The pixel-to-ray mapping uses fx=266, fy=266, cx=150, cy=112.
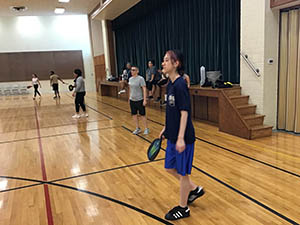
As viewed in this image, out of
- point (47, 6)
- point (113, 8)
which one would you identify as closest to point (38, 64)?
point (47, 6)

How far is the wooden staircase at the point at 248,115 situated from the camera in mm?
5062

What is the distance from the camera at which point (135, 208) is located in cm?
275

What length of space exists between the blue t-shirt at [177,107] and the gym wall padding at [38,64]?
745 inches

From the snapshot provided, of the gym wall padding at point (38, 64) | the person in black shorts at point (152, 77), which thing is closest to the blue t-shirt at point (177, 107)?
the person in black shorts at point (152, 77)

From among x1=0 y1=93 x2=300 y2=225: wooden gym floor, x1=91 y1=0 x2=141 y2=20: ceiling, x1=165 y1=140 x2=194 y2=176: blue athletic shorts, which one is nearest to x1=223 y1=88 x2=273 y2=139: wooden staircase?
x1=0 y1=93 x2=300 y2=225: wooden gym floor

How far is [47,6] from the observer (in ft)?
48.8

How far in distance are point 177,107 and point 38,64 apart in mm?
19770

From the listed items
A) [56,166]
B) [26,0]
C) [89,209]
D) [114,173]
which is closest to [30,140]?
[56,166]

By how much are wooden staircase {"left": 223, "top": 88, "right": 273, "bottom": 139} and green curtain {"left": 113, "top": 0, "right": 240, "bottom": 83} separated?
150 cm

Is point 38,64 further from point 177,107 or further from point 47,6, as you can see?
point 177,107

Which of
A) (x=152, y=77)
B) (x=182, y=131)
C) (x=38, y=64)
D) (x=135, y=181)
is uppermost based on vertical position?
(x=38, y=64)

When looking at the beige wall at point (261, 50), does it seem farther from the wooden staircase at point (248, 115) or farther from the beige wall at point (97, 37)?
the beige wall at point (97, 37)

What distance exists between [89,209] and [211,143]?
282cm

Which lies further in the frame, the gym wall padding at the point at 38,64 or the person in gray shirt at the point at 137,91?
the gym wall padding at the point at 38,64
